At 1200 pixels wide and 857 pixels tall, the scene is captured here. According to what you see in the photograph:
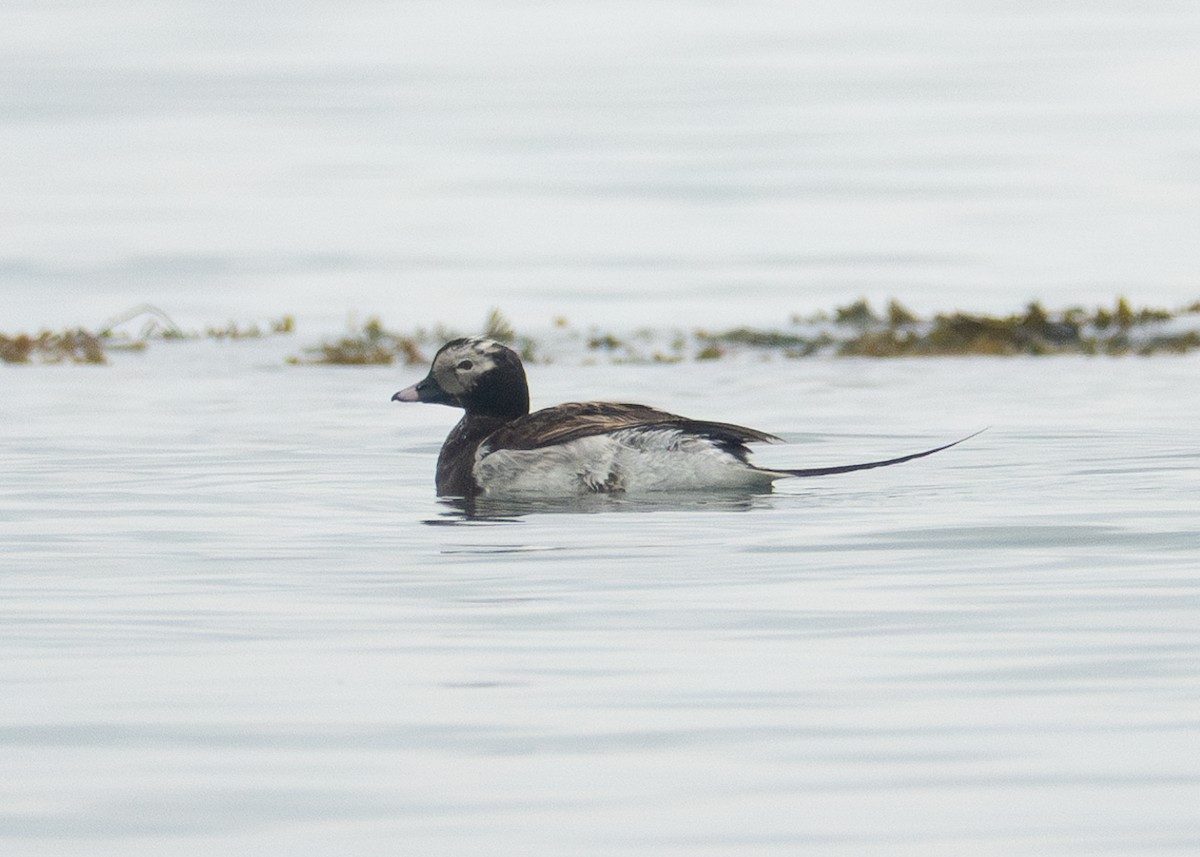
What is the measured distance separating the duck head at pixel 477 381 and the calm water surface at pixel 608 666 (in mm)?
496

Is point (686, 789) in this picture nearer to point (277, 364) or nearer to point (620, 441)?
point (620, 441)

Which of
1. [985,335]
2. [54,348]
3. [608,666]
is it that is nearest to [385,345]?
[54,348]

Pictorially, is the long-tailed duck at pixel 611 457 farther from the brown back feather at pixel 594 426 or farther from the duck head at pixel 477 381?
the duck head at pixel 477 381

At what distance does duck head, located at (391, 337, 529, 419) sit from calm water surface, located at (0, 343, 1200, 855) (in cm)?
50

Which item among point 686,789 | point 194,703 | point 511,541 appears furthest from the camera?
point 511,541

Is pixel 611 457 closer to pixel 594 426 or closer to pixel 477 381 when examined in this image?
pixel 594 426

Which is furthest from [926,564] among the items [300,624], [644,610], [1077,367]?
[1077,367]

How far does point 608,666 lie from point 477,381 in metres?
5.63

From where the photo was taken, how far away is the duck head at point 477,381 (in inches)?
424

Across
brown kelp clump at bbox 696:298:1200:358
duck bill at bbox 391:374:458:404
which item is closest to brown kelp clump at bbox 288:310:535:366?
brown kelp clump at bbox 696:298:1200:358

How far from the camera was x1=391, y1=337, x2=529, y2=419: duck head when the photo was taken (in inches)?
424

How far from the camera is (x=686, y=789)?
158 inches

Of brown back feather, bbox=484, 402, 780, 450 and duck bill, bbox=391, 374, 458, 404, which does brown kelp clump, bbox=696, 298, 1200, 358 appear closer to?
duck bill, bbox=391, 374, 458, 404

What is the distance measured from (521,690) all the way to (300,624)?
1.22 m
